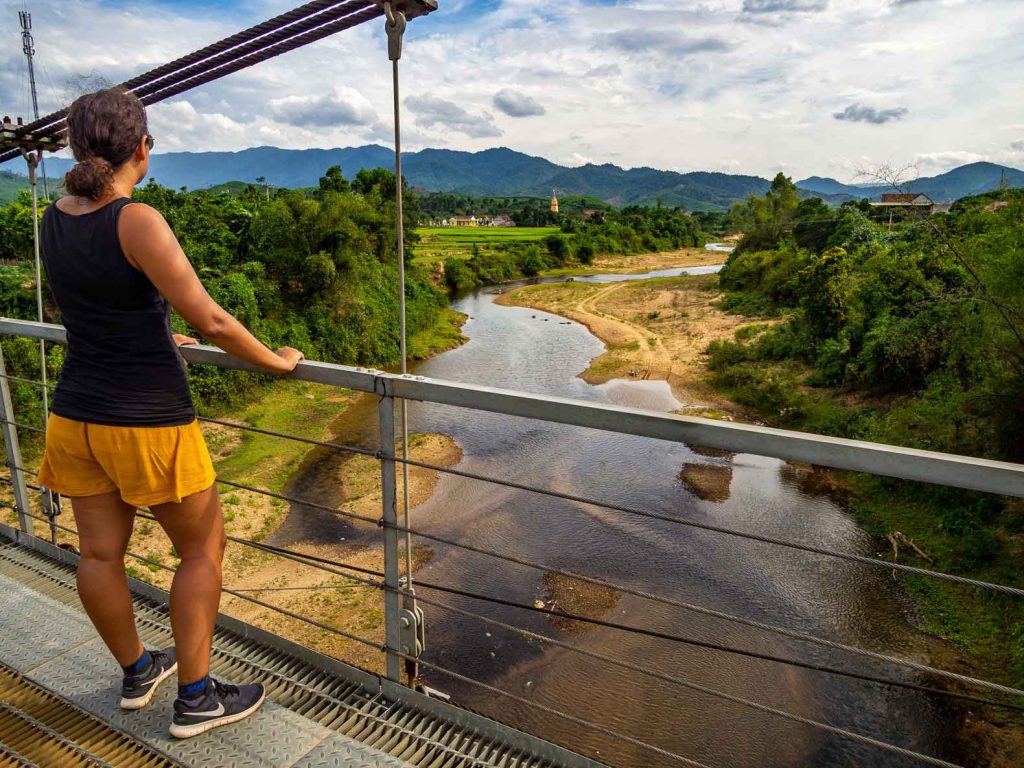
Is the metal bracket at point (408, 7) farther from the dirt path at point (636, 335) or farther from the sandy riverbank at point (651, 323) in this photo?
the dirt path at point (636, 335)

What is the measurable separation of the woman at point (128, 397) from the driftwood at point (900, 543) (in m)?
9.96

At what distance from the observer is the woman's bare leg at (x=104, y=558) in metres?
1.89

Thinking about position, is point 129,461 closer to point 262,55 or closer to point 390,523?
point 390,523

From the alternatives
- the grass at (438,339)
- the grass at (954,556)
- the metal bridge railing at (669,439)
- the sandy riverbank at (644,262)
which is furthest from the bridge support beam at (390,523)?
the sandy riverbank at (644,262)

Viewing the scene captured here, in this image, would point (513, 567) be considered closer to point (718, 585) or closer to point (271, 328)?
Result: point (718, 585)

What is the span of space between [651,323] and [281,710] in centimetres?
2827

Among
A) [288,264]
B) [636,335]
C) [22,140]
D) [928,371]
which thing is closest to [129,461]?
[22,140]

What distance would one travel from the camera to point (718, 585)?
9203 mm

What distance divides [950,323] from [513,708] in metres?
10.6

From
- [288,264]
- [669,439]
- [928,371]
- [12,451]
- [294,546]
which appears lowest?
[294,546]

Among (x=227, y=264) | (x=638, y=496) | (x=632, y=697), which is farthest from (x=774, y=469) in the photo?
(x=227, y=264)

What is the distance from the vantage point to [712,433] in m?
1.50

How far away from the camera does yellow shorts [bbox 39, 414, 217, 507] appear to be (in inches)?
68.9

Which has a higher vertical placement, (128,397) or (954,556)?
(128,397)
